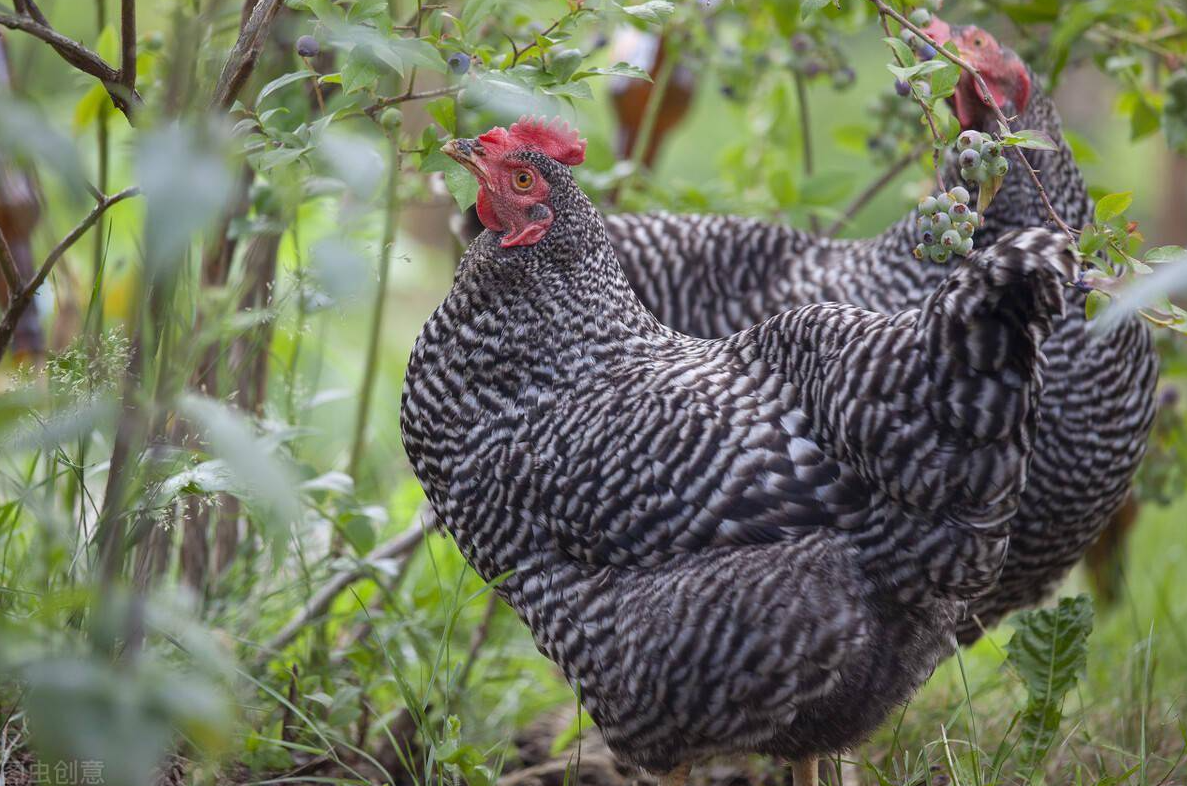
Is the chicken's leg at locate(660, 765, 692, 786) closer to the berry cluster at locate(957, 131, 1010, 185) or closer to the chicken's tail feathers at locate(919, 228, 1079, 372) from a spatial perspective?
the chicken's tail feathers at locate(919, 228, 1079, 372)

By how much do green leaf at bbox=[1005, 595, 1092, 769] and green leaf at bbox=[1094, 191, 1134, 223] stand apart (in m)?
1.07

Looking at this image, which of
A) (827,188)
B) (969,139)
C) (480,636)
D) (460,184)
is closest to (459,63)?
(460,184)

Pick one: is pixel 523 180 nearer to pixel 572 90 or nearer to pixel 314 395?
pixel 572 90

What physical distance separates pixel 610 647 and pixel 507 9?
1528mm

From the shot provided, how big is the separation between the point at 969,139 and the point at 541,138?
2.70ft

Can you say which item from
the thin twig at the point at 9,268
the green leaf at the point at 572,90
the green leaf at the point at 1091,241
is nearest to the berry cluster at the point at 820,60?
the green leaf at the point at 572,90

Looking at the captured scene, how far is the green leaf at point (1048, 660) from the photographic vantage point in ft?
7.75

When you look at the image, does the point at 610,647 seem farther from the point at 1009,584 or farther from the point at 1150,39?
the point at 1150,39

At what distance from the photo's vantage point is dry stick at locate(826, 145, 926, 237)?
319 cm

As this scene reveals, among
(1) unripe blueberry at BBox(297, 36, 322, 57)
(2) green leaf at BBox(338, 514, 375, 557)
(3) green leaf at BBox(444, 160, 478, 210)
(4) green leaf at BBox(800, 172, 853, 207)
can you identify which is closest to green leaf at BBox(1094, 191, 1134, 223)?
(3) green leaf at BBox(444, 160, 478, 210)

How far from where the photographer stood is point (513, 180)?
2.12m

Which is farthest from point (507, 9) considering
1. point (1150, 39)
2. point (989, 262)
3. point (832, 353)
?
point (1150, 39)

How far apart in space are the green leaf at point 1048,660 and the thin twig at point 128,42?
2091mm

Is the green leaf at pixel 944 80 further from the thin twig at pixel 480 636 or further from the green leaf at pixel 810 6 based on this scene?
the thin twig at pixel 480 636
